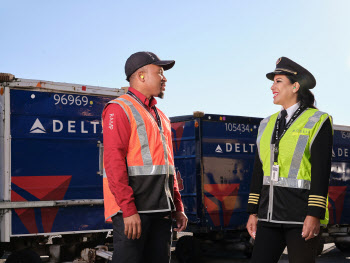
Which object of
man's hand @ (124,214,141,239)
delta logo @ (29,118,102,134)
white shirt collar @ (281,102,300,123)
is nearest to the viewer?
man's hand @ (124,214,141,239)

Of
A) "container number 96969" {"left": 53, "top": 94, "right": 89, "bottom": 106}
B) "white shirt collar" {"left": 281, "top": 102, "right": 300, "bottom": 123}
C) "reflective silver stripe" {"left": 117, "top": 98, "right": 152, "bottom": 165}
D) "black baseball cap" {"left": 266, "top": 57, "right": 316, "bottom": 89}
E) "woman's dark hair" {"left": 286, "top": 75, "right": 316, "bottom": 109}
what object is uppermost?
"container number 96969" {"left": 53, "top": 94, "right": 89, "bottom": 106}

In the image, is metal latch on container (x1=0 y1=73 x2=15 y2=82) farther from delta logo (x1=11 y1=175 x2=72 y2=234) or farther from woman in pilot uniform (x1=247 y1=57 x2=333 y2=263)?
woman in pilot uniform (x1=247 y1=57 x2=333 y2=263)

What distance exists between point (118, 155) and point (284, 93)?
124 centimetres

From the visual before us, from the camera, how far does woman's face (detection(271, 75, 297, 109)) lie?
3.23 m

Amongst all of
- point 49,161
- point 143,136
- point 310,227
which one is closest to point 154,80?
point 143,136

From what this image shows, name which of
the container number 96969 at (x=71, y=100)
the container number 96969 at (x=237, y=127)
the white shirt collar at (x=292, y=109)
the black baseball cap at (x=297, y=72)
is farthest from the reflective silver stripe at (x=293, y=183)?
the container number 96969 at (x=237, y=127)

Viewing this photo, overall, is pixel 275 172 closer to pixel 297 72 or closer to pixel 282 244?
pixel 282 244

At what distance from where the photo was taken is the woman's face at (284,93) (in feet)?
10.6

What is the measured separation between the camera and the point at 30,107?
6316 millimetres

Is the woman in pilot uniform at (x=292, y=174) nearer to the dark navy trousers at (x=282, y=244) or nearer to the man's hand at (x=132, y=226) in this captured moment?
the dark navy trousers at (x=282, y=244)

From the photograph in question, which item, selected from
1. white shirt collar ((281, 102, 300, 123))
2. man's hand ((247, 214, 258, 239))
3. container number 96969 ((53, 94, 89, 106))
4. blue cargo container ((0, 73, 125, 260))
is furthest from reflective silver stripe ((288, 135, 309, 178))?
container number 96969 ((53, 94, 89, 106))

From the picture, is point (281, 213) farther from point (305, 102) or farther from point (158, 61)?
point (158, 61)

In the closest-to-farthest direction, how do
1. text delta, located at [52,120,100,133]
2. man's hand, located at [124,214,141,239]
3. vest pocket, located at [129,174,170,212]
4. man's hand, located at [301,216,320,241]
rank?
man's hand, located at [124,214,141,239], vest pocket, located at [129,174,170,212], man's hand, located at [301,216,320,241], text delta, located at [52,120,100,133]

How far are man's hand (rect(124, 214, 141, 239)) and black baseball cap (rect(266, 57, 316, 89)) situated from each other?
55.6 inches
